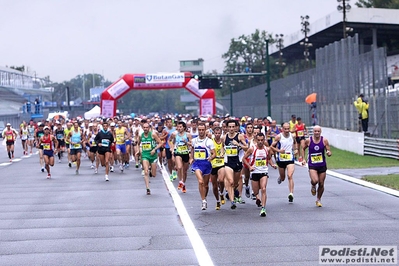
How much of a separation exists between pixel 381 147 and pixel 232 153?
55.1ft

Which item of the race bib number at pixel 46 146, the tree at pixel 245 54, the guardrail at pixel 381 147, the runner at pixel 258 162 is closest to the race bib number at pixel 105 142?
the race bib number at pixel 46 146

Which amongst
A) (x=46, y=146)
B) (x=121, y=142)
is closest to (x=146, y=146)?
(x=46, y=146)

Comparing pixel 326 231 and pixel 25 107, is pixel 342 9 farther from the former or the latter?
pixel 25 107

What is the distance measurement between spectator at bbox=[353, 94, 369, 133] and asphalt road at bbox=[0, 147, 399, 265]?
1259cm

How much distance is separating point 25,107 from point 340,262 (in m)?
96.1

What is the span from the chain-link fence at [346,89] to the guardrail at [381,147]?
1.20 ft

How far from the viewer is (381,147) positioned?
1268 inches

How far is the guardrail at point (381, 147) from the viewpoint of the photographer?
3077 centimetres

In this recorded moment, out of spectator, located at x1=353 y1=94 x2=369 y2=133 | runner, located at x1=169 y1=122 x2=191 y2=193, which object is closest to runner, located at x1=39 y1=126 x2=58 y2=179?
runner, located at x1=169 y1=122 x2=191 y2=193

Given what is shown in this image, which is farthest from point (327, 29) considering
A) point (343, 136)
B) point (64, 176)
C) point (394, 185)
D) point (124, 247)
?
point (124, 247)

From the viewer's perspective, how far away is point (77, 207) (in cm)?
1784

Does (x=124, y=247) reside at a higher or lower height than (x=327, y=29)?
lower

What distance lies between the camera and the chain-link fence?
33219 millimetres

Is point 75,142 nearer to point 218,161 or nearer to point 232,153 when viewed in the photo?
point 218,161
